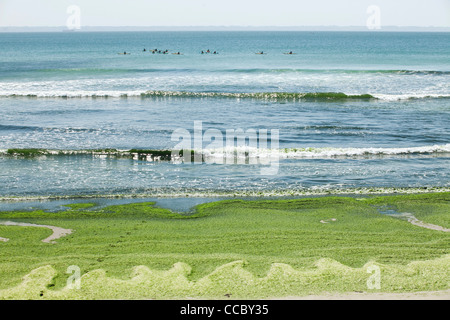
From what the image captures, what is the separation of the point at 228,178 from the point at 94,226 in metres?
5.12

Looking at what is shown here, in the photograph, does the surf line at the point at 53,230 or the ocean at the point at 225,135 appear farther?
the ocean at the point at 225,135

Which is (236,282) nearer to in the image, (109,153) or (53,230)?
(53,230)

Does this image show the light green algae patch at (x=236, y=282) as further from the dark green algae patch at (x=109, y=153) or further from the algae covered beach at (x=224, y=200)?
the dark green algae patch at (x=109, y=153)

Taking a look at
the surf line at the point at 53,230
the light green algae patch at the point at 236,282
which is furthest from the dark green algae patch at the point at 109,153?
the light green algae patch at the point at 236,282

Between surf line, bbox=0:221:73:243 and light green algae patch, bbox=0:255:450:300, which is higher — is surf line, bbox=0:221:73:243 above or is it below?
below

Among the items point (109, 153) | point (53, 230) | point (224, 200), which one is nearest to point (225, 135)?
point (109, 153)

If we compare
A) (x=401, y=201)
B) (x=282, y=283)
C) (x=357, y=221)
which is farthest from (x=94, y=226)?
(x=401, y=201)

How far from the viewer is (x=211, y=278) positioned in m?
7.50

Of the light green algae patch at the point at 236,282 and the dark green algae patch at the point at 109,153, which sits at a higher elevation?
the dark green algae patch at the point at 109,153

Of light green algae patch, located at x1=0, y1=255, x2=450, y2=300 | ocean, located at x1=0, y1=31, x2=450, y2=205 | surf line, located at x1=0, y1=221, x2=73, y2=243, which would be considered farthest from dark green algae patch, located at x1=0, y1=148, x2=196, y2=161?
light green algae patch, located at x1=0, y1=255, x2=450, y2=300

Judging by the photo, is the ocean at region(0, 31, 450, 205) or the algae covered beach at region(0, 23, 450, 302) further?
the ocean at region(0, 31, 450, 205)

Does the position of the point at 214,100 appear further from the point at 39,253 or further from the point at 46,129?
the point at 39,253

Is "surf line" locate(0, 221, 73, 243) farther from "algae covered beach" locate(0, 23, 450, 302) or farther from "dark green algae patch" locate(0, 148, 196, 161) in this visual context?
"dark green algae patch" locate(0, 148, 196, 161)

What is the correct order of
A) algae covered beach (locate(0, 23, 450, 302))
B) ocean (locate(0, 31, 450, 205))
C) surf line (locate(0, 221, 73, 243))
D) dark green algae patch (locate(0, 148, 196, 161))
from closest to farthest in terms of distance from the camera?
algae covered beach (locate(0, 23, 450, 302)) < surf line (locate(0, 221, 73, 243)) < ocean (locate(0, 31, 450, 205)) < dark green algae patch (locate(0, 148, 196, 161))
